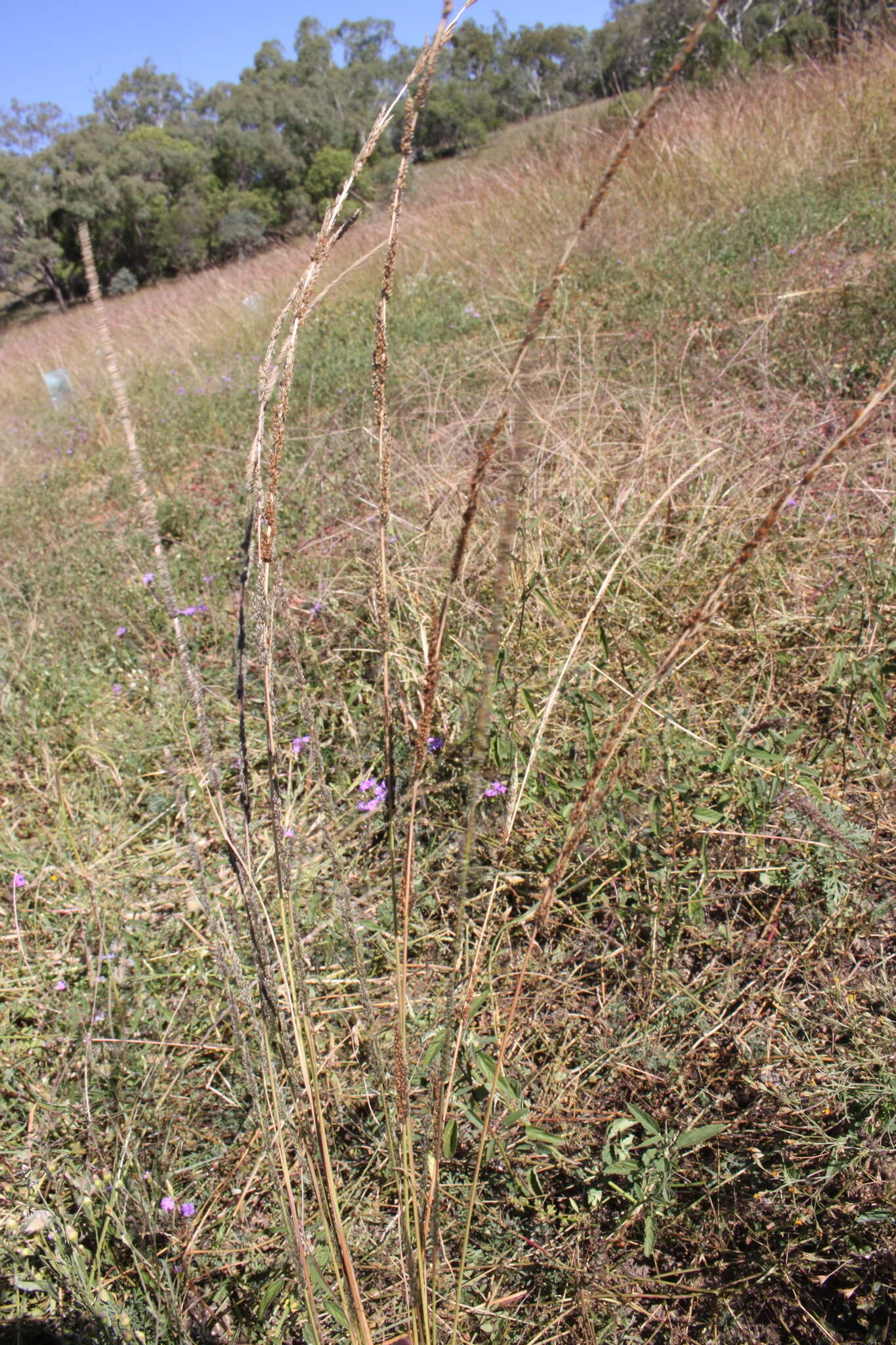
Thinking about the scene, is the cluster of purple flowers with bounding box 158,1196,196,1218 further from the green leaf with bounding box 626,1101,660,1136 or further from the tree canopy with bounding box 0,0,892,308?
the tree canopy with bounding box 0,0,892,308

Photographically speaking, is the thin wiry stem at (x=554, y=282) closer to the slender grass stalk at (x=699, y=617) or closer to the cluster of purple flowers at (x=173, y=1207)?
the slender grass stalk at (x=699, y=617)

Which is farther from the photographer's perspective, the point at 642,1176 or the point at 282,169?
the point at 282,169

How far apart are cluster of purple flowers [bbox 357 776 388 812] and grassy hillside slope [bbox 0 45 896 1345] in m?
0.02

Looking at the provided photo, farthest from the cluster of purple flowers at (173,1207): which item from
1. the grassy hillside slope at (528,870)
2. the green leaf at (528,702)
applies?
the green leaf at (528,702)

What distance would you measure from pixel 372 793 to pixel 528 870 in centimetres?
50

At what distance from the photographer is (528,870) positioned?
65.8 inches

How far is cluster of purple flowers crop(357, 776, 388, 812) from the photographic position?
1.87m

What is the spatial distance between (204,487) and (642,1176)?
151 inches

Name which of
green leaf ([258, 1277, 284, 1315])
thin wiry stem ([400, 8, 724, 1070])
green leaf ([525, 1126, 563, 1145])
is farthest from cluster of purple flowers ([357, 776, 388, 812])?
thin wiry stem ([400, 8, 724, 1070])

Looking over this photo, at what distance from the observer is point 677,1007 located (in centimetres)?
138

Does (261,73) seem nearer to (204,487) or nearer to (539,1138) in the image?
(204,487)

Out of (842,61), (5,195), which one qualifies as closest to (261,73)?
(5,195)

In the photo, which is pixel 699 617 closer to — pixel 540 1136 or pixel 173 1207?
pixel 540 1136

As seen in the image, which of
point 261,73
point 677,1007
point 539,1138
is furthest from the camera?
point 261,73
